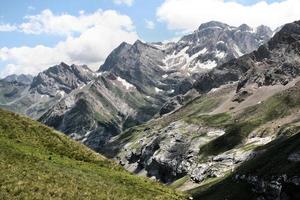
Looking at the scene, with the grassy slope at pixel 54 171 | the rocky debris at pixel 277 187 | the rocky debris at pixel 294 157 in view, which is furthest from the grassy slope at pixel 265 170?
the grassy slope at pixel 54 171

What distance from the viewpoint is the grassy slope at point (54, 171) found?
39.8 m

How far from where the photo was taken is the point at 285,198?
458ft

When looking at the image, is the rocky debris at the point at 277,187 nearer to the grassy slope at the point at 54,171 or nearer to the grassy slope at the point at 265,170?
Result: the grassy slope at the point at 265,170

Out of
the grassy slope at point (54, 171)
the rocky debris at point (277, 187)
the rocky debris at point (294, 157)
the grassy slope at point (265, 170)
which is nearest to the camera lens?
the grassy slope at point (54, 171)

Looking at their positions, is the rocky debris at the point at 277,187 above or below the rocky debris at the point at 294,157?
below

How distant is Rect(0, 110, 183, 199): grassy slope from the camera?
131ft

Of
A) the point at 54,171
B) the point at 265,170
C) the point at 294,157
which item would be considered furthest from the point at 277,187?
the point at 54,171

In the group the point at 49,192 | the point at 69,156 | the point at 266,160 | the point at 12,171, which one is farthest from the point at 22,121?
the point at 266,160

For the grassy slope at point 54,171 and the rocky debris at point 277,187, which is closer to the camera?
the grassy slope at point 54,171

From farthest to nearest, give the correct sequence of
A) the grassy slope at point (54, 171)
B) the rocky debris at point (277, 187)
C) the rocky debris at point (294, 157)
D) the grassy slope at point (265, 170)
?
the grassy slope at point (265, 170) < the rocky debris at point (294, 157) < the rocky debris at point (277, 187) < the grassy slope at point (54, 171)

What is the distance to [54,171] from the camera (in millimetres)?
44969

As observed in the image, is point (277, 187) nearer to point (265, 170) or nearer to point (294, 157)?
point (294, 157)

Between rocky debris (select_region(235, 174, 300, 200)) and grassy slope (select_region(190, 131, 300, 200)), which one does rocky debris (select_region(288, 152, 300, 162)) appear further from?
rocky debris (select_region(235, 174, 300, 200))

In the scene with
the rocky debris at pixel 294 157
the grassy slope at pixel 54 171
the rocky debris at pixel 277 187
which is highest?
the grassy slope at pixel 54 171
